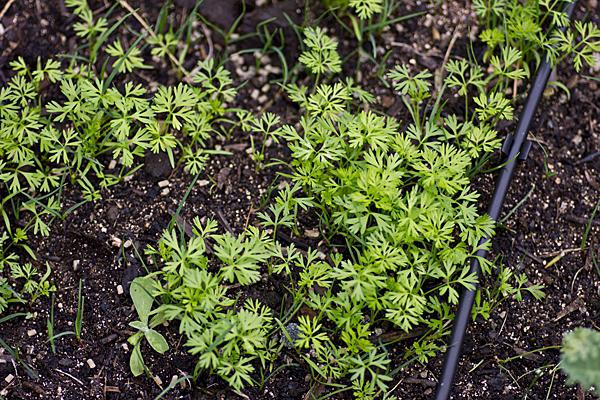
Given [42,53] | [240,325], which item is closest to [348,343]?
[240,325]

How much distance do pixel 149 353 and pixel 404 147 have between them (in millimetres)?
1196

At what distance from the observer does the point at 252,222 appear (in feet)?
10.1

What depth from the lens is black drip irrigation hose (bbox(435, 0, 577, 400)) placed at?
107 inches

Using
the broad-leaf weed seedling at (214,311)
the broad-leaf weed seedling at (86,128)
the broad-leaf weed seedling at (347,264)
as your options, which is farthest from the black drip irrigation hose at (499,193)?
the broad-leaf weed seedling at (86,128)

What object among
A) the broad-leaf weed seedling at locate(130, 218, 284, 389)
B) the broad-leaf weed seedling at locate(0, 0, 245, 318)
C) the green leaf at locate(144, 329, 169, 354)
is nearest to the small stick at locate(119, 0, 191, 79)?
the broad-leaf weed seedling at locate(0, 0, 245, 318)

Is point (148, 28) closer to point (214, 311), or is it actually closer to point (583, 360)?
point (214, 311)

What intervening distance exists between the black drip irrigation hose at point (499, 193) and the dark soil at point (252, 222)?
0.33 ft

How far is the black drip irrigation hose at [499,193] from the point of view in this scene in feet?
8.89

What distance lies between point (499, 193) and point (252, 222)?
39.1 inches

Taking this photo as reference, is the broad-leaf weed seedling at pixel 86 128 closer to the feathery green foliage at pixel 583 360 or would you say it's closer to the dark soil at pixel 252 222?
the dark soil at pixel 252 222

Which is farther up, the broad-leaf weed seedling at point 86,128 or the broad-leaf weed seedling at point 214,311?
the broad-leaf weed seedling at point 86,128

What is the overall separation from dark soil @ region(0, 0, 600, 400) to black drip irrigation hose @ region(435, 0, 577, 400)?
0.33 feet

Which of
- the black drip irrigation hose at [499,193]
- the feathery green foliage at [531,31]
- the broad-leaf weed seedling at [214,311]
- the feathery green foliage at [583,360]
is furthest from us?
the feathery green foliage at [531,31]

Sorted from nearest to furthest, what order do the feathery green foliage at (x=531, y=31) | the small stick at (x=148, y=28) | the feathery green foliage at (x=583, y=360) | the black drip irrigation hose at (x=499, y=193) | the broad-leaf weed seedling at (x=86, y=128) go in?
the feathery green foliage at (x=583, y=360), the black drip irrigation hose at (x=499, y=193), the broad-leaf weed seedling at (x=86, y=128), the feathery green foliage at (x=531, y=31), the small stick at (x=148, y=28)
